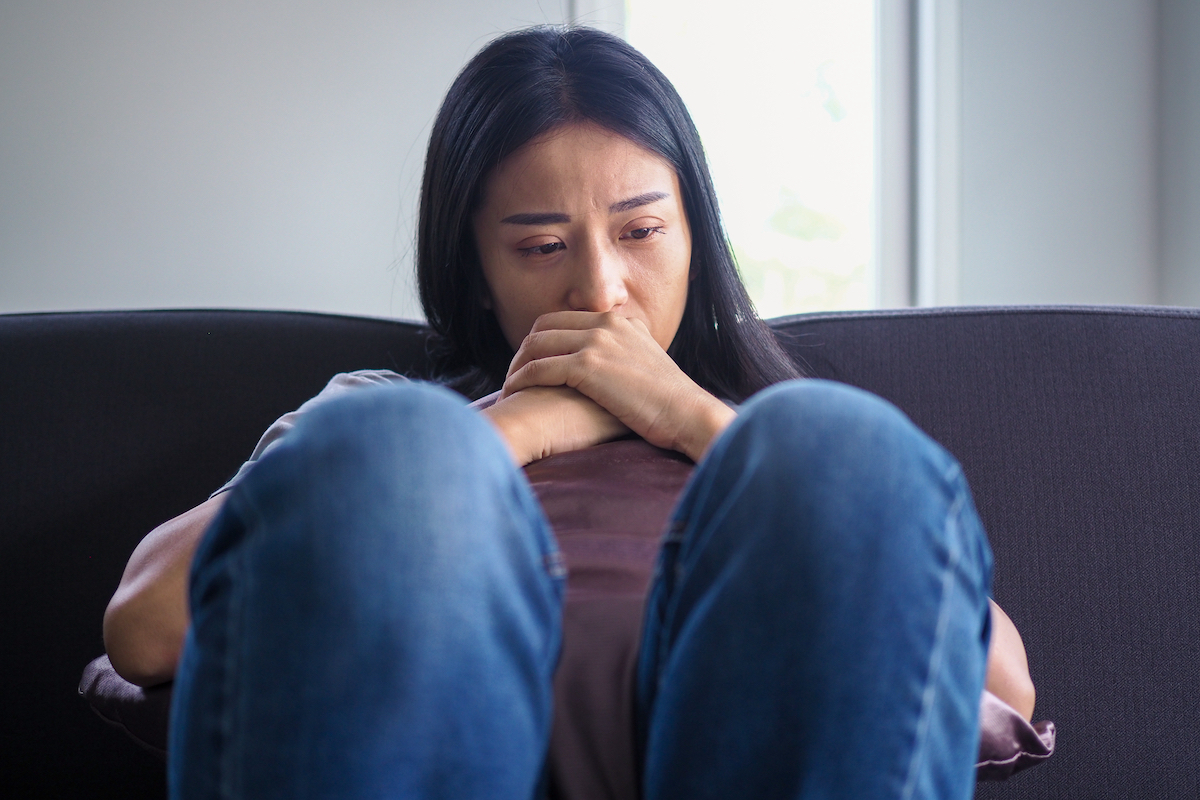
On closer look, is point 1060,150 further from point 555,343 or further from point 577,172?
point 555,343

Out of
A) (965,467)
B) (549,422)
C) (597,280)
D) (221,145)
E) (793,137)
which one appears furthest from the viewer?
(793,137)

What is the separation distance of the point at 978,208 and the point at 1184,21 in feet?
1.97

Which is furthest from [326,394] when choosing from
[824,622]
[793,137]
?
[793,137]

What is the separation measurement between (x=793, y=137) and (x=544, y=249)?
58.3 inches

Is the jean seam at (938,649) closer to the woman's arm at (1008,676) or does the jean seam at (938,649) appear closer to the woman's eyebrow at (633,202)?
the woman's arm at (1008,676)

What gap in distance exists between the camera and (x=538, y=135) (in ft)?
3.29

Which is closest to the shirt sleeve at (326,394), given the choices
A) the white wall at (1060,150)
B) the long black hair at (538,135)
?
the long black hair at (538,135)

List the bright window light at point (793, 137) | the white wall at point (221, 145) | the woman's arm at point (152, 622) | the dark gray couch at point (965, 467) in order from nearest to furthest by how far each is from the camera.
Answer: the woman's arm at point (152, 622) < the dark gray couch at point (965, 467) < the white wall at point (221, 145) < the bright window light at point (793, 137)

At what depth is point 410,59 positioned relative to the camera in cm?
180

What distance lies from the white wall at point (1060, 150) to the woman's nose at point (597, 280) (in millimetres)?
1414

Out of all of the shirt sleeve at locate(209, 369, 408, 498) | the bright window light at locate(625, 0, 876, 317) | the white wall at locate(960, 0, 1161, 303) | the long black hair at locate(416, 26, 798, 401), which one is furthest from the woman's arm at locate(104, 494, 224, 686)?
the white wall at locate(960, 0, 1161, 303)

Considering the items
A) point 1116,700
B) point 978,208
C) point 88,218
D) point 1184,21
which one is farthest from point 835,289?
point 88,218

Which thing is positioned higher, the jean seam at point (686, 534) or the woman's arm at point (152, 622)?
the jean seam at point (686, 534)

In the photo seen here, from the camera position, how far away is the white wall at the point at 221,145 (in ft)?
5.30
